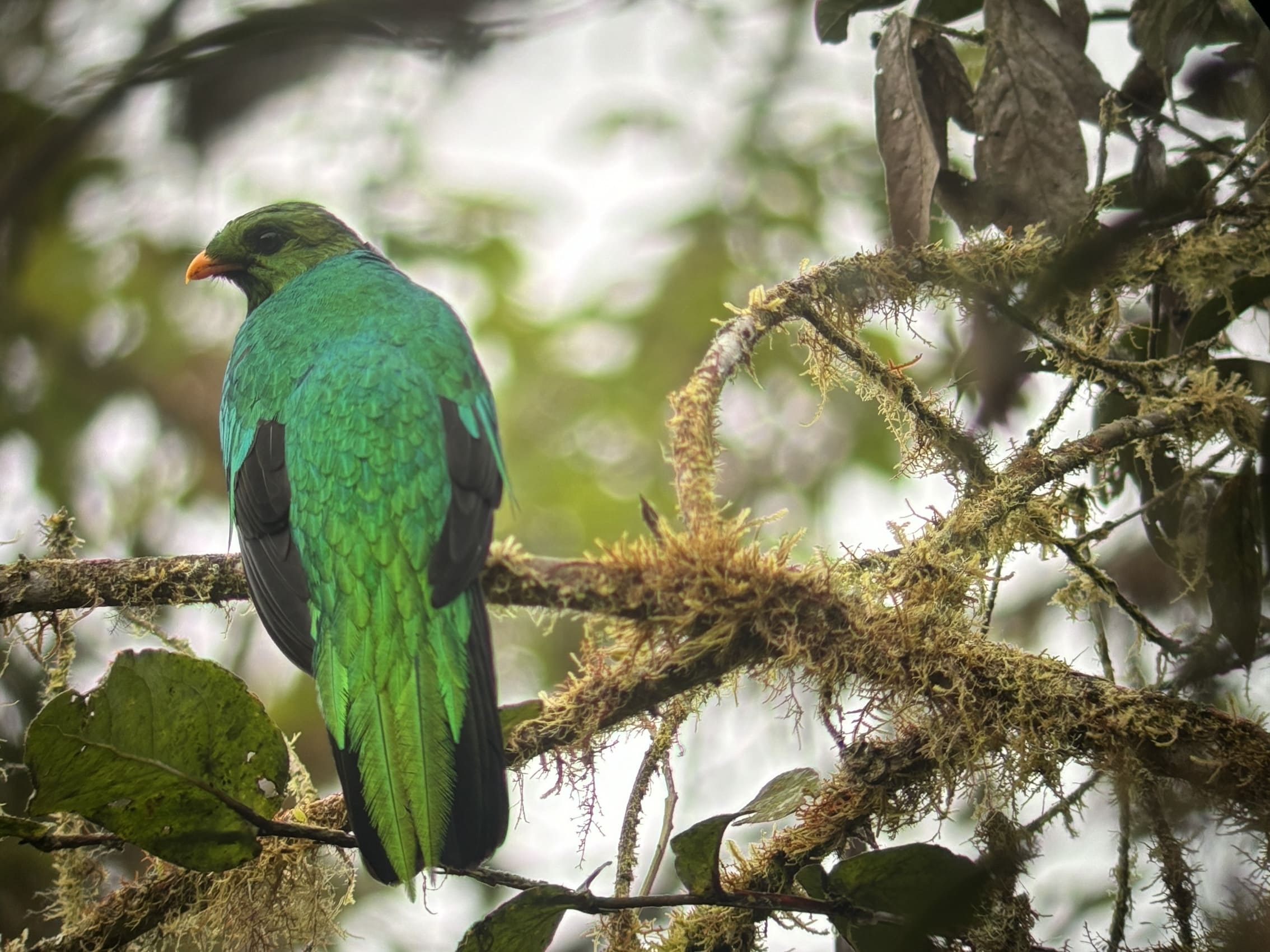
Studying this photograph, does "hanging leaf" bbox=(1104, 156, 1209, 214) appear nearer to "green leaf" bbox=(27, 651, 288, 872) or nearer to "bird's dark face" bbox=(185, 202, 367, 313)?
"green leaf" bbox=(27, 651, 288, 872)

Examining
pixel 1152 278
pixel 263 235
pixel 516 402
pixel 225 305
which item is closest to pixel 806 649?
pixel 1152 278

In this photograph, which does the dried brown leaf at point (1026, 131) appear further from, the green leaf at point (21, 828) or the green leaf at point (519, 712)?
the green leaf at point (21, 828)

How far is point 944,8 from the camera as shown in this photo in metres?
2.86

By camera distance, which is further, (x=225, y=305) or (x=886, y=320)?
(x=225, y=305)

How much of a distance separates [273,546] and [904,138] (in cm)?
178

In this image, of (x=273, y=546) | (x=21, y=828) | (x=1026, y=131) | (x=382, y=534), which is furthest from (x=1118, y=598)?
(x=21, y=828)

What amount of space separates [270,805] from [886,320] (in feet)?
5.72

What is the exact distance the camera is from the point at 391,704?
91.1 inches

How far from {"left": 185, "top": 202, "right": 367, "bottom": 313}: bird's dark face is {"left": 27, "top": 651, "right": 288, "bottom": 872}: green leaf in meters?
2.29

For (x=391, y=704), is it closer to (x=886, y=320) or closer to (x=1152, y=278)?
(x=886, y=320)

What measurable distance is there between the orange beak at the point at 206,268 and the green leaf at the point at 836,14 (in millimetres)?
A: 2268

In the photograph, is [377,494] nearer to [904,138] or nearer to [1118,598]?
[904,138]

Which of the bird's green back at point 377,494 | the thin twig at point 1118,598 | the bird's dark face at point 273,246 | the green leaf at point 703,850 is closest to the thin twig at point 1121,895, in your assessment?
the thin twig at point 1118,598

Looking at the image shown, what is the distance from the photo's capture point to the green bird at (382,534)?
2.15 m
